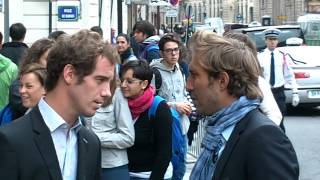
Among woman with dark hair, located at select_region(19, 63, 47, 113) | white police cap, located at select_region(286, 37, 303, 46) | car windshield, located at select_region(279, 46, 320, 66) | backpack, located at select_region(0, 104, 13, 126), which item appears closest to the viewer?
woman with dark hair, located at select_region(19, 63, 47, 113)

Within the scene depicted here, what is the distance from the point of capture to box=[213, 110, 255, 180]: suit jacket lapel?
3113mm

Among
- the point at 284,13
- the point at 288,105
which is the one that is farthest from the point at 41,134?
the point at 284,13

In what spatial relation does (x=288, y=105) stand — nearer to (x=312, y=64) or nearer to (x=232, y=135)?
(x=312, y=64)

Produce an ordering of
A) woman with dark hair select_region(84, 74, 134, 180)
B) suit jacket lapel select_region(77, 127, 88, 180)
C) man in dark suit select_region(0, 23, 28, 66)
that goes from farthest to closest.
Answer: man in dark suit select_region(0, 23, 28, 66), woman with dark hair select_region(84, 74, 134, 180), suit jacket lapel select_region(77, 127, 88, 180)

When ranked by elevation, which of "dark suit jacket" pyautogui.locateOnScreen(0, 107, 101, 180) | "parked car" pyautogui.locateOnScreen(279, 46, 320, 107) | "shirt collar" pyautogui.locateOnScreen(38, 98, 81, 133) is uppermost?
"shirt collar" pyautogui.locateOnScreen(38, 98, 81, 133)

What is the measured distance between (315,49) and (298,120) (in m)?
2.07

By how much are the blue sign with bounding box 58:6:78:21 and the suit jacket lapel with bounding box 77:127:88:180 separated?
19.2 m

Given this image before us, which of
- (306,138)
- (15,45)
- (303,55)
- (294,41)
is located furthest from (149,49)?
(294,41)

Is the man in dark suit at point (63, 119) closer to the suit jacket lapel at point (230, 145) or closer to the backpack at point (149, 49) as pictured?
the suit jacket lapel at point (230, 145)

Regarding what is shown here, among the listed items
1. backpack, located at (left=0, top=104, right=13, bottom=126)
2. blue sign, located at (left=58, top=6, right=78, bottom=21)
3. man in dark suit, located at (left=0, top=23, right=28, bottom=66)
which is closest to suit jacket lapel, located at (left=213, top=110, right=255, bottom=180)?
backpack, located at (left=0, top=104, right=13, bottom=126)

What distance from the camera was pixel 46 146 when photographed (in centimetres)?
304

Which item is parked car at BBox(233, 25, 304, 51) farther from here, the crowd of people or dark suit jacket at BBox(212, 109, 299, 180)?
dark suit jacket at BBox(212, 109, 299, 180)

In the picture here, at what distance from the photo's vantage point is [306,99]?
1773cm

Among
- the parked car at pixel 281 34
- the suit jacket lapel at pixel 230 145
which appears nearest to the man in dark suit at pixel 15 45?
the suit jacket lapel at pixel 230 145
